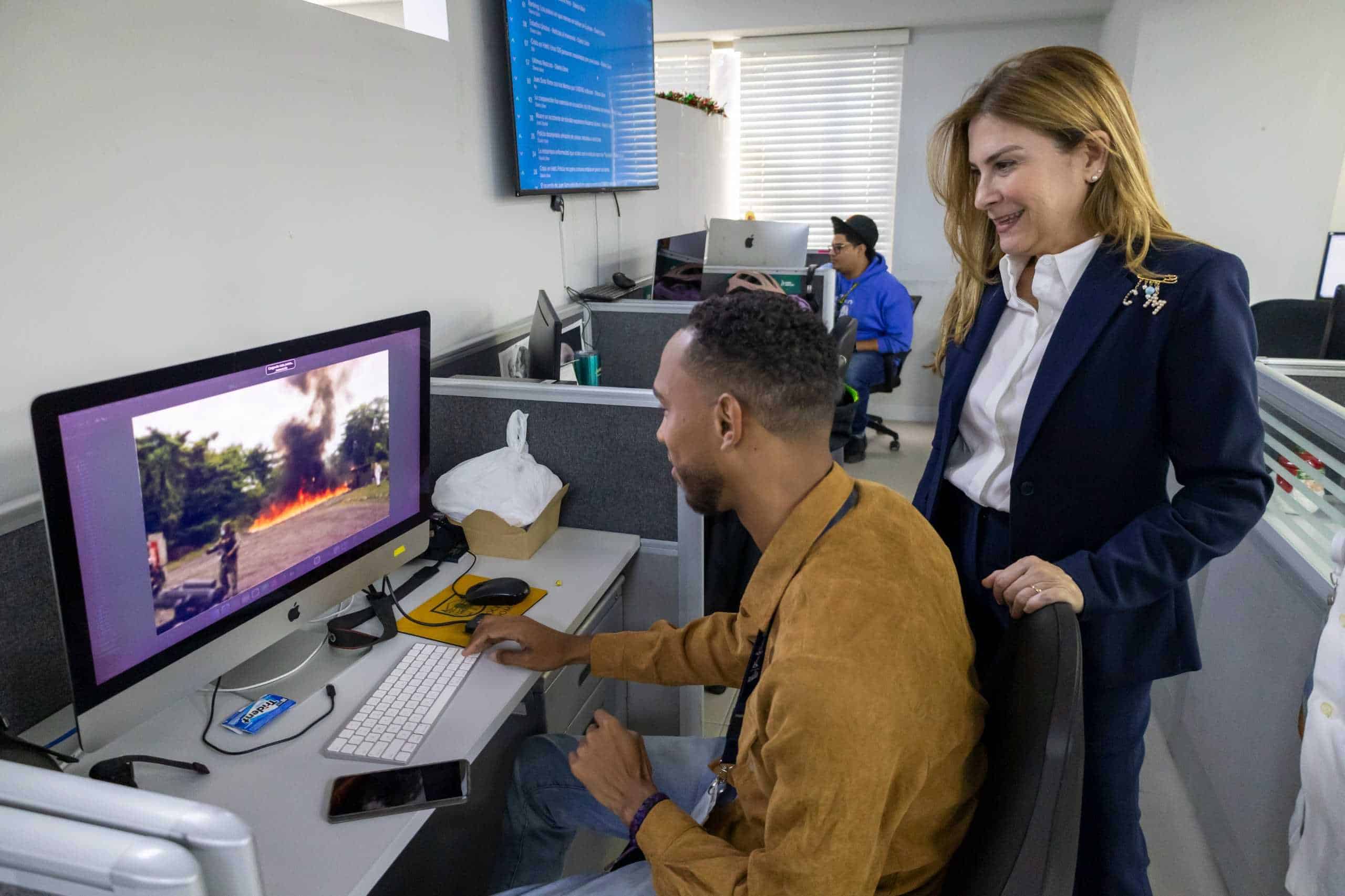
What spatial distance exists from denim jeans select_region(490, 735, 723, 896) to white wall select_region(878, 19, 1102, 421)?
3903mm

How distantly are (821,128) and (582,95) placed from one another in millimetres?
2851

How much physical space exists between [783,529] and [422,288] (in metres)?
1.24

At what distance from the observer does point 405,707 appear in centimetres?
112

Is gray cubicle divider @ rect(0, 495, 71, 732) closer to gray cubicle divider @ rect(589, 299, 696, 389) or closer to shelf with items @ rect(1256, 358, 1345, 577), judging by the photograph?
gray cubicle divider @ rect(589, 299, 696, 389)

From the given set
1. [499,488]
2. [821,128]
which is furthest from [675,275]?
[821,128]

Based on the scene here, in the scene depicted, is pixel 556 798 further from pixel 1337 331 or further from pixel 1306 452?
pixel 1337 331

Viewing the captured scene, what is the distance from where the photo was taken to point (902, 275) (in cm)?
498

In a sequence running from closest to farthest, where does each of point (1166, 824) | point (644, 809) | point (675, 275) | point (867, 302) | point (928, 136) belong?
1. point (644, 809)
2. point (1166, 824)
3. point (675, 275)
4. point (867, 302)
5. point (928, 136)

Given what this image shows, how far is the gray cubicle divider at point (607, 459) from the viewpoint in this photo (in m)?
1.60

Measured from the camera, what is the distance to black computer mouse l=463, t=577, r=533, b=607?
4.53 ft

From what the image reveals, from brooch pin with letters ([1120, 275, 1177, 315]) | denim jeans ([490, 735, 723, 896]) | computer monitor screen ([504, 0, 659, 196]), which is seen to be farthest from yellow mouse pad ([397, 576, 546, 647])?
computer monitor screen ([504, 0, 659, 196])

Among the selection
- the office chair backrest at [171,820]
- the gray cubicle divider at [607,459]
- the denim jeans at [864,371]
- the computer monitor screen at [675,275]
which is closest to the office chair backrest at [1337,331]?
the denim jeans at [864,371]

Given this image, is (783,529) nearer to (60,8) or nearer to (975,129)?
(975,129)

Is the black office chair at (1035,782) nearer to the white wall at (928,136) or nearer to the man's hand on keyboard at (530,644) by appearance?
the man's hand on keyboard at (530,644)
